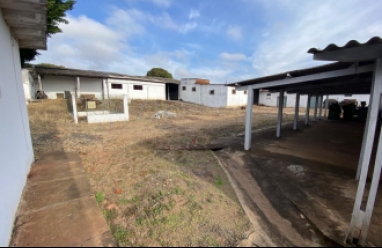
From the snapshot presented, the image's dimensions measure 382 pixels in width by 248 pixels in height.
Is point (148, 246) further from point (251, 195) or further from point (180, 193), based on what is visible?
point (251, 195)

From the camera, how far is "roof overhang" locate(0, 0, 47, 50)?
255 centimetres

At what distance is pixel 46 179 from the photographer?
332cm

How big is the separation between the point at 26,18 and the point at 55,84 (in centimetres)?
1858

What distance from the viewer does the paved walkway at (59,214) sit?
1977mm

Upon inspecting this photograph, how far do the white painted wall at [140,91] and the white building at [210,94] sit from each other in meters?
4.12

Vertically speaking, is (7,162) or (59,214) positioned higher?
(7,162)

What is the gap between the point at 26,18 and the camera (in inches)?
116

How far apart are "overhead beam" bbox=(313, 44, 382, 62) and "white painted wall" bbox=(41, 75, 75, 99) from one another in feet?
71.2

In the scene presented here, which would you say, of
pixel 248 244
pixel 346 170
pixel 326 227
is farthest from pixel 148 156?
pixel 346 170

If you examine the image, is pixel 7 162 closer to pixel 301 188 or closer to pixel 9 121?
pixel 9 121

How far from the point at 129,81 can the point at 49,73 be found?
25.3 ft

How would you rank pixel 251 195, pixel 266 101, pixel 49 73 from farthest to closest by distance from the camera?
pixel 266 101 < pixel 49 73 < pixel 251 195

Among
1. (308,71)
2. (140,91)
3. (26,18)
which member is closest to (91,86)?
(140,91)

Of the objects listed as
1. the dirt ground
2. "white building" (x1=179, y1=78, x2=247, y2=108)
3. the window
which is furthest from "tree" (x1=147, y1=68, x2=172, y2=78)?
the dirt ground
